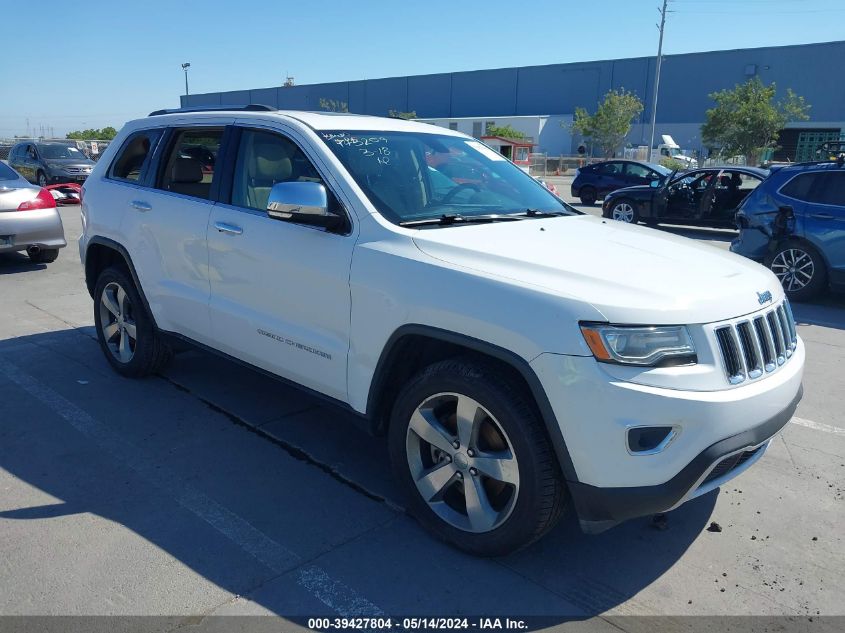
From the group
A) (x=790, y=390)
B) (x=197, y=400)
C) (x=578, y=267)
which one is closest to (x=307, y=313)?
(x=578, y=267)

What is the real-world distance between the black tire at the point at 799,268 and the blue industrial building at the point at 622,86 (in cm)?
4708

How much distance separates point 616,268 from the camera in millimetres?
2998

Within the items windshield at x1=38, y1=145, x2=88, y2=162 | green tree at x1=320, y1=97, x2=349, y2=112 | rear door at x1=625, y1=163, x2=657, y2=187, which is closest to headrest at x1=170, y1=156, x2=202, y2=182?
rear door at x1=625, y1=163, x2=657, y2=187

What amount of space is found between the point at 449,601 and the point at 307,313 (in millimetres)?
1551

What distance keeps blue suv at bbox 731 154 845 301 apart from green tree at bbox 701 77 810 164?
33.4 metres

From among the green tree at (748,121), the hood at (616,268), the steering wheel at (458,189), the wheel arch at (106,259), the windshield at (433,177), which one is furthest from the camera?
the green tree at (748,121)

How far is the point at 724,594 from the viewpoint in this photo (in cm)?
292

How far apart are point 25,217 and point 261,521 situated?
7684 millimetres

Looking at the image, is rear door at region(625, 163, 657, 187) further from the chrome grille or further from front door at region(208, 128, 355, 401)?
the chrome grille

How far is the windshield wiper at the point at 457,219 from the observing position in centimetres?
347

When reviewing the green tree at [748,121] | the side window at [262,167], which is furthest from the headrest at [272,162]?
the green tree at [748,121]

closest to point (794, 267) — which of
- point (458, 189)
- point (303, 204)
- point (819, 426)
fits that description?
point (819, 426)

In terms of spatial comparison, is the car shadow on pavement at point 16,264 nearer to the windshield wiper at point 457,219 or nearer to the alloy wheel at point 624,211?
the windshield wiper at point 457,219

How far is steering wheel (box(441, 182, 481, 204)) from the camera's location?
3.85m
